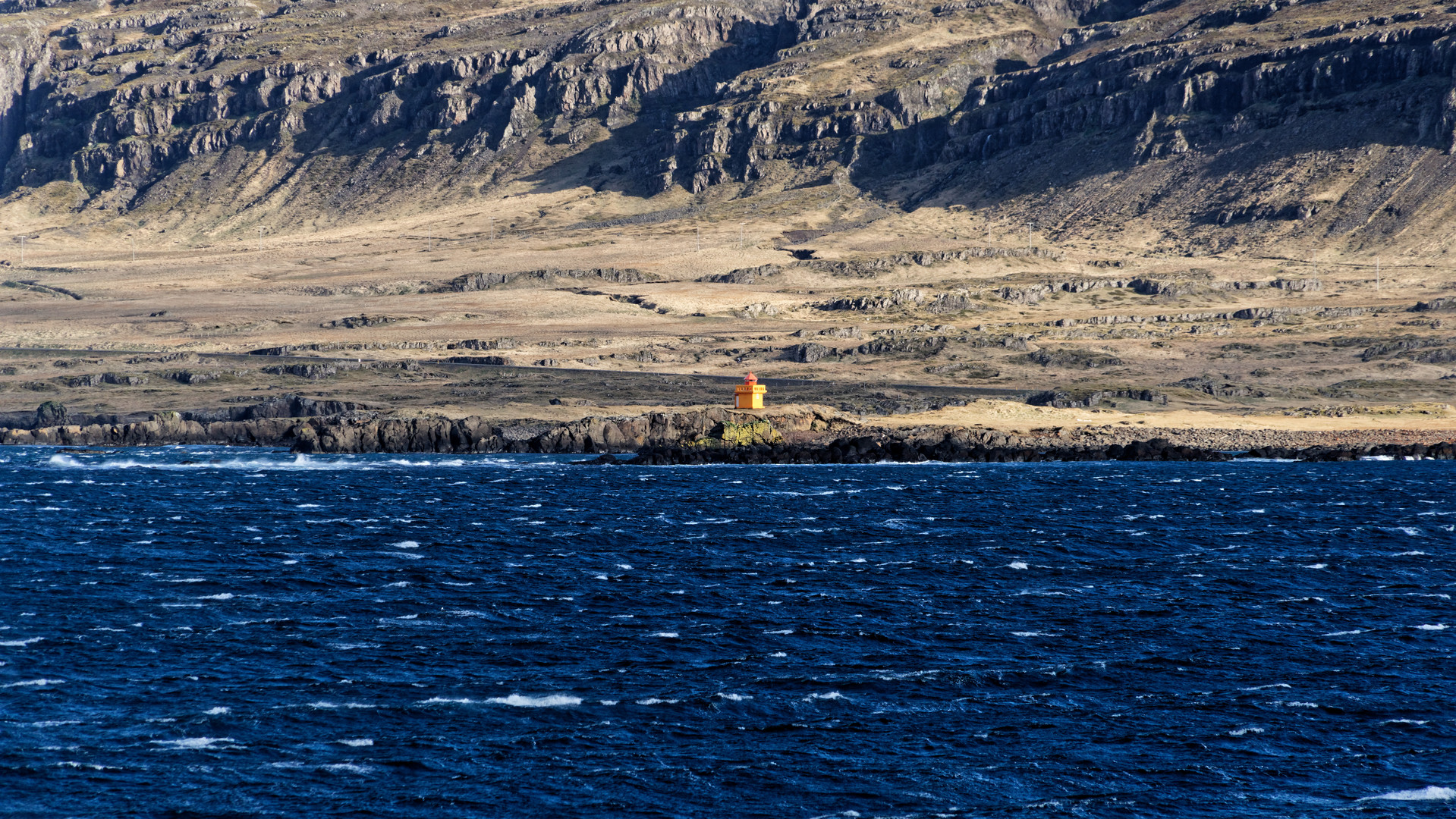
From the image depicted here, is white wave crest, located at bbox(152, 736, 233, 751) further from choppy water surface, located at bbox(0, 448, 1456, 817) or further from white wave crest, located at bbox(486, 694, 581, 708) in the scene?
white wave crest, located at bbox(486, 694, 581, 708)

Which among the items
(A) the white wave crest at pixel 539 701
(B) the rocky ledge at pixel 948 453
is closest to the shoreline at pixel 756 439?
(B) the rocky ledge at pixel 948 453

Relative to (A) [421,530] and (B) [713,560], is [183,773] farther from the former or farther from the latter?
(A) [421,530]

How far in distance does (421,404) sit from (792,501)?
62750 mm

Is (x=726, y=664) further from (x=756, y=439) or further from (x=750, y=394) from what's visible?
(x=750, y=394)

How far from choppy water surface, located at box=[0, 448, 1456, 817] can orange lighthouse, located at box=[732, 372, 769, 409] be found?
45534 mm

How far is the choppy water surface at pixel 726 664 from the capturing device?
28.1 meters

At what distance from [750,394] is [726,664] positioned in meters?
80.5

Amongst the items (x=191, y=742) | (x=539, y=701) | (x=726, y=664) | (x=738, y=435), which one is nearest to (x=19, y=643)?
(x=191, y=742)

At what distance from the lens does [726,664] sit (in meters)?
37.5

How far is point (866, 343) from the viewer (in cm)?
16500

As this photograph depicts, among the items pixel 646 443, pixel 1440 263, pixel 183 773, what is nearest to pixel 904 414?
pixel 646 443

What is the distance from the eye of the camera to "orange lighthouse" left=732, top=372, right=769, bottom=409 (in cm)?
11719

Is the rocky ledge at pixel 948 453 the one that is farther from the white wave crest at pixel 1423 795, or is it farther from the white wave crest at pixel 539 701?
the white wave crest at pixel 1423 795

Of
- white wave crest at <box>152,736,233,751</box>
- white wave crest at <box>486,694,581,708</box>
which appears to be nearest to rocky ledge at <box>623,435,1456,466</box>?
white wave crest at <box>486,694,581,708</box>
